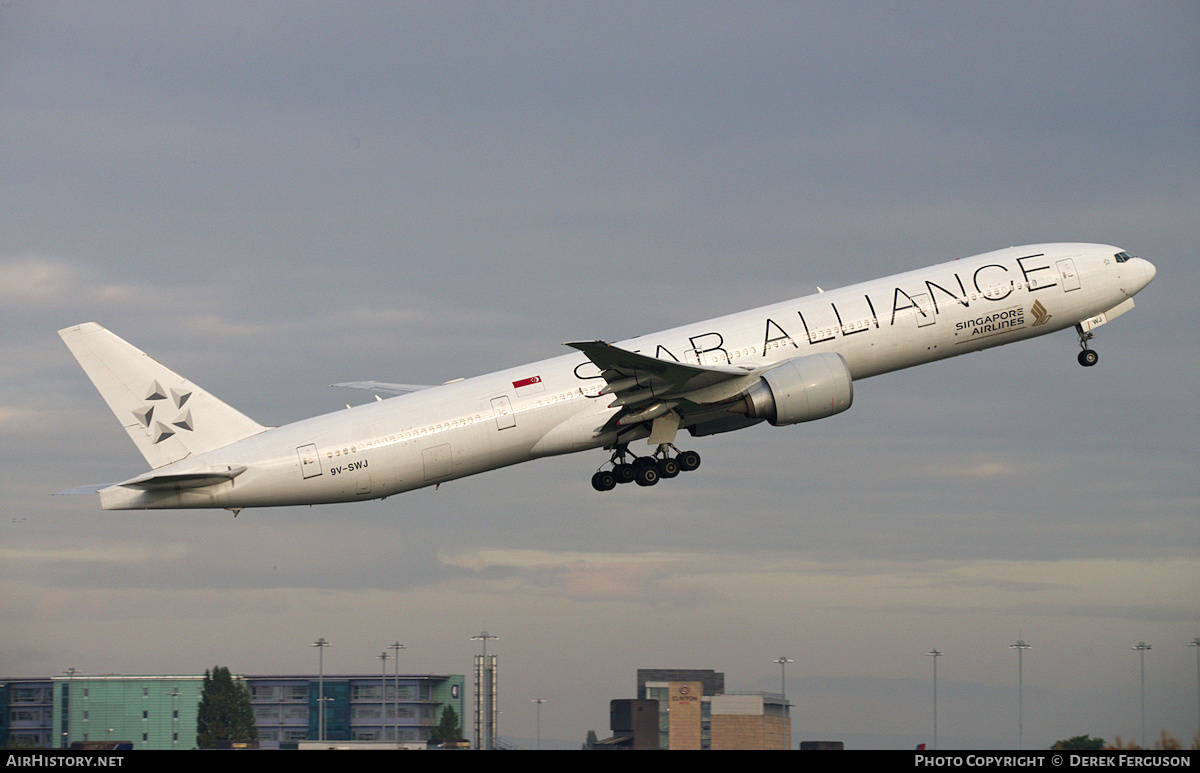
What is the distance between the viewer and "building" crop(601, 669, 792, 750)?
229 feet

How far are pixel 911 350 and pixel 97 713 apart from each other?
67.5 metres

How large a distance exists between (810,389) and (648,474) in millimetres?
8399

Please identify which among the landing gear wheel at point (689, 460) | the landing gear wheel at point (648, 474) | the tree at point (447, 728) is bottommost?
the tree at point (447, 728)

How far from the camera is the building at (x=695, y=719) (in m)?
69.7

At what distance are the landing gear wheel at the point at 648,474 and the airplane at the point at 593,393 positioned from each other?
1.51 m

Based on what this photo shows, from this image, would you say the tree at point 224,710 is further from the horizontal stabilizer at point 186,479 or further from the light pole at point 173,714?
the horizontal stabilizer at point 186,479

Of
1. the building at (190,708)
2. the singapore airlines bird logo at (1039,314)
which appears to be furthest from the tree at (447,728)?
the singapore airlines bird logo at (1039,314)

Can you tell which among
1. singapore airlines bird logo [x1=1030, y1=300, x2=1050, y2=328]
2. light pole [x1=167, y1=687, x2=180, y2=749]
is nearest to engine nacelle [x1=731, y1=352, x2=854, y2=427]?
singapore airlines bird logo [x1=1030, y1=300, x2=1050, y2=328]

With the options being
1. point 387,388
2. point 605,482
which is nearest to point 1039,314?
point 605,482

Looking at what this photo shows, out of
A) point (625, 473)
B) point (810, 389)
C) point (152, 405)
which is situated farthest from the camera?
point (625, 473)

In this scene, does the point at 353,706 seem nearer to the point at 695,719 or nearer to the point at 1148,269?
the point at 695,719

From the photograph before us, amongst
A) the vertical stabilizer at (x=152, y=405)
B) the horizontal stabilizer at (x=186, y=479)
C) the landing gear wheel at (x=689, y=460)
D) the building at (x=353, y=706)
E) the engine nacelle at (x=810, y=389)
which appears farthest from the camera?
the building at (x=353, y=706)

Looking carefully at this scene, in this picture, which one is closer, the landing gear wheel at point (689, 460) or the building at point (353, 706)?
the landing gear wheel at point (689, 460)

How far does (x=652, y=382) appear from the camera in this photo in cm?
4403
